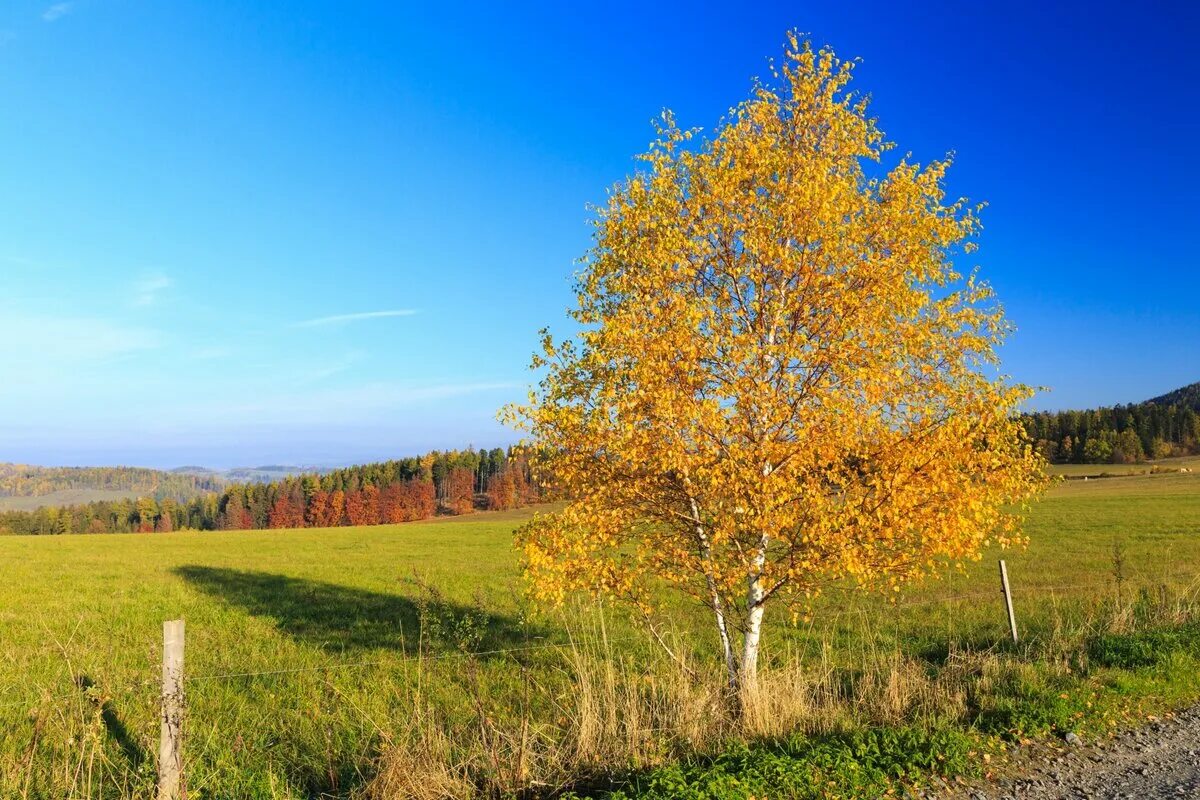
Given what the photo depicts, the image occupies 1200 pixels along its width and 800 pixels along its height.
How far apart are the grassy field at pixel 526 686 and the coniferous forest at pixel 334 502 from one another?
3691 inches

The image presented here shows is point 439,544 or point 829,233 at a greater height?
point 829,233

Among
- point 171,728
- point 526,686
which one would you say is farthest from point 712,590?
point 171,728

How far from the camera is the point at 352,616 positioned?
23750 mm

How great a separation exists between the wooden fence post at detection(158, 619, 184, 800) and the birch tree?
4893mm

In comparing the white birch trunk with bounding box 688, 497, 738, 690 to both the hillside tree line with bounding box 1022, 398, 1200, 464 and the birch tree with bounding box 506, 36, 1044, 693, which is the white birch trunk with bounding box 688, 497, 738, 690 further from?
the hillside tree line with bounding box 1022, 398, 1200, 464

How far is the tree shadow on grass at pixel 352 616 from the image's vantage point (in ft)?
61.6

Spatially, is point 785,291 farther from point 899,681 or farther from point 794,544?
point 899,681

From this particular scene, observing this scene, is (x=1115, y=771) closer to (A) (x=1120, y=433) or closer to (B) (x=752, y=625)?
(B) (x=752, y=625)

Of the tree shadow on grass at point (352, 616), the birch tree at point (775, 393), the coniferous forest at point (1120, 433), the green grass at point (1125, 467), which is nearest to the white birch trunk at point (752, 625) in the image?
the birch tree at point (775, 393)

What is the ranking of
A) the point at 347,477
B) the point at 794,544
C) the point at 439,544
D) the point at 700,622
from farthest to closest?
the point at 347,477 → the point at 439,544 → the point at 700,622 → the point at 794,544

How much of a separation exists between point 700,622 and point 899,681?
42.9ft

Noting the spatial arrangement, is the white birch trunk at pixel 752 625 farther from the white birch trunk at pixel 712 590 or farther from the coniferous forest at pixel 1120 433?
the coniferous forest at pixel 1120 433

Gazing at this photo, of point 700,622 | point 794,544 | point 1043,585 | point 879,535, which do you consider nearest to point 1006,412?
point 879,535

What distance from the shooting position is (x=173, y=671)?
710 cm
